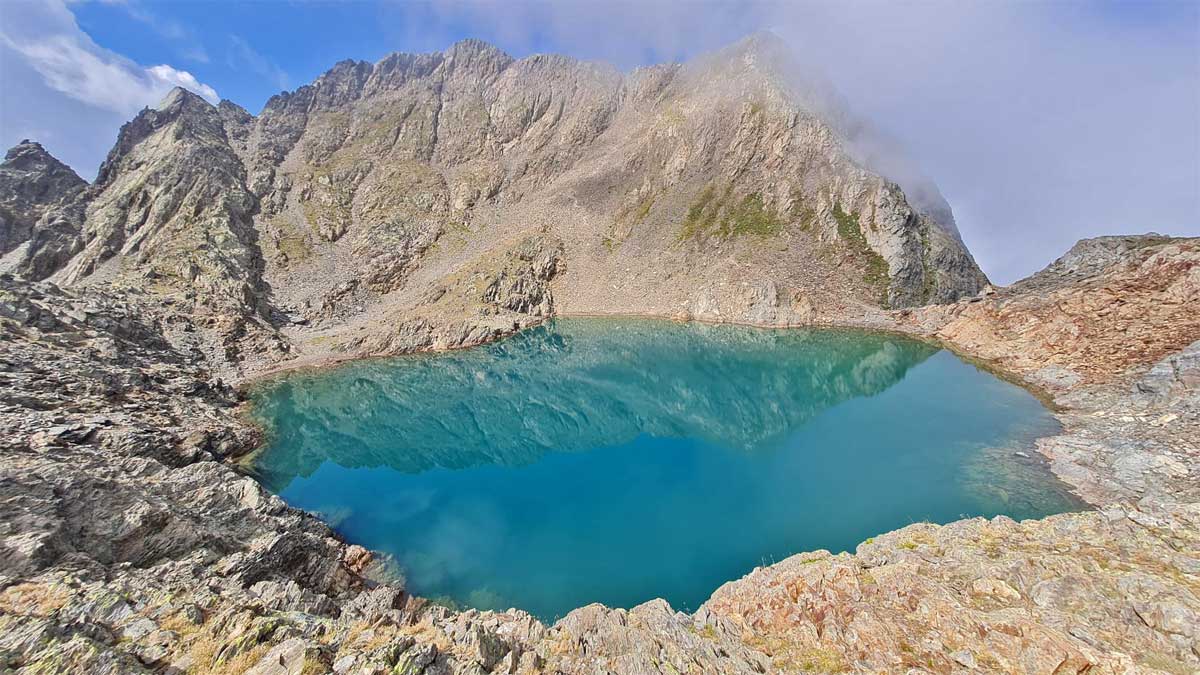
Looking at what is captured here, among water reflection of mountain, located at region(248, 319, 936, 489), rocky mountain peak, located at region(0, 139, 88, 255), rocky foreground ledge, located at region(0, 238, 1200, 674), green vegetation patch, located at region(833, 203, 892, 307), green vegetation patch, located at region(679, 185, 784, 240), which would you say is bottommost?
rocky foreground ledge, located at region(0, 238, 1200, 674)

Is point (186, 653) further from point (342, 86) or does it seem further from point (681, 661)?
point (342, 86)

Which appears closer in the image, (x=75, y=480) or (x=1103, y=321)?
(x=75, y=480)

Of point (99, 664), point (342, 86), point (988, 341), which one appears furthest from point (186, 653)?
point (342, 86)

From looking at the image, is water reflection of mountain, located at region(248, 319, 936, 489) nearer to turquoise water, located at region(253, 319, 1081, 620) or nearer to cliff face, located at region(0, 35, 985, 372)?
turquoise water, located at region(253, 319, 1081, 620)

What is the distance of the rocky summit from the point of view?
13.6 meters

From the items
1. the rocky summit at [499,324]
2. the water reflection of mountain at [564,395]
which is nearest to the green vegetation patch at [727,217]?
the rocky summit at [499,324]

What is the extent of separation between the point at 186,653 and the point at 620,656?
11.2 metres

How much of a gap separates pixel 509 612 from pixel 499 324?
236 feet

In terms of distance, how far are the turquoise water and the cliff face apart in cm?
2689

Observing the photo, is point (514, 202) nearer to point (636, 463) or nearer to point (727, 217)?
point (727, 217)

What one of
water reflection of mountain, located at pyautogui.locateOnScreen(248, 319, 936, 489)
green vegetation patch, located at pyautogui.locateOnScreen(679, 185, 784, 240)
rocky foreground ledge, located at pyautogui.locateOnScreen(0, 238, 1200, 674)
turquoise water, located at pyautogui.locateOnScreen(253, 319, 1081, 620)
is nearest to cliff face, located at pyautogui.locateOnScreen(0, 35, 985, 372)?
green vegetation patch, located at pyautogui.locateOnScreen(679, 185, 784, 240)

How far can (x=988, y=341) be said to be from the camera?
2534 inches

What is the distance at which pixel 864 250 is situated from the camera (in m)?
96.8

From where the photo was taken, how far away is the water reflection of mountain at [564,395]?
43.2 meters
